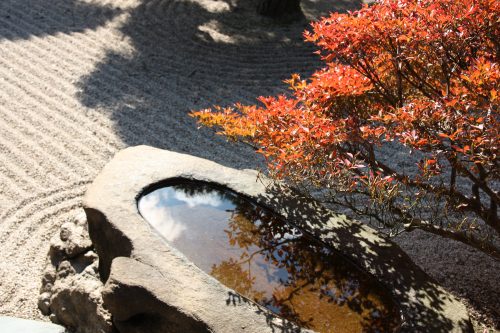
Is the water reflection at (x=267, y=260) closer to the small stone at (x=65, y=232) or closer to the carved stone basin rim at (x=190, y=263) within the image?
the carved stone basin rim at (x=190, y=263)

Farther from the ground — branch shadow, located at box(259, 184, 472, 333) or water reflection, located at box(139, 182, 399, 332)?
branch shadow, located at box(259, 184, 472, 333)

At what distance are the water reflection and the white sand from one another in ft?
3.72

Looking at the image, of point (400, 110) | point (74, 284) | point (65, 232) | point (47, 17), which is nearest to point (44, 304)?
point (74, 284)

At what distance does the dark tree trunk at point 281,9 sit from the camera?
8.82 m

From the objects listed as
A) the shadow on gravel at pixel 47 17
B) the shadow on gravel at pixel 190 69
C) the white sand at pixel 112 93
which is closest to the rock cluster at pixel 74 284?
the white sand at pixel 112 93

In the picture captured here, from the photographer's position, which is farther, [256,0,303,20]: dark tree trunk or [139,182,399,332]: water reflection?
[256,0,303,20]: dark tree trunk

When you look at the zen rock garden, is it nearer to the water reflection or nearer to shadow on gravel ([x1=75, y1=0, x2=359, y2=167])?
the water reflection

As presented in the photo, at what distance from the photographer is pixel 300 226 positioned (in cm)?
357

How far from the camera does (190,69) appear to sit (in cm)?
713

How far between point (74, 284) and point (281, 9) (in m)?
6.41

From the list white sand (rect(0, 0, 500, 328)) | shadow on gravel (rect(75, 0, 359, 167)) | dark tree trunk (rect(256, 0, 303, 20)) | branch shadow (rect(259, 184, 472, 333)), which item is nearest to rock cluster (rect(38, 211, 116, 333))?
white sand (rect(0, 0, 500, 328))

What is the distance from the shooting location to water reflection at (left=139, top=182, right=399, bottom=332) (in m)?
3.11

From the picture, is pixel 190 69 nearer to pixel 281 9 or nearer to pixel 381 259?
pixel 281 9

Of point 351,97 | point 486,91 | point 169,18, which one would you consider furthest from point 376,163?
point 169,18
